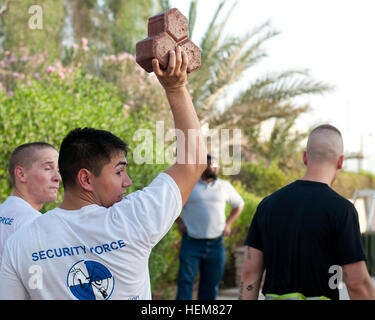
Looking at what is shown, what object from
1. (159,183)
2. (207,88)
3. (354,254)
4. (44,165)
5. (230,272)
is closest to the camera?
(159,183)

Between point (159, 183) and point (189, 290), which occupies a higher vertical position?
point (159, 183)

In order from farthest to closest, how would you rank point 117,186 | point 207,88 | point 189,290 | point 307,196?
point 207,88 < point 189,290 < point 307,196 < point 117,186

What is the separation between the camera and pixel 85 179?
1926 mm

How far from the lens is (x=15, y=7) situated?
1571 centimetres

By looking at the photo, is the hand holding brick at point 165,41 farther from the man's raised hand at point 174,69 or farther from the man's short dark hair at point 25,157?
the man's short dark hair at point 25,157

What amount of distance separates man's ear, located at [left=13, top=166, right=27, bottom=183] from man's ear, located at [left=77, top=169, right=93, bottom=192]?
131 cm

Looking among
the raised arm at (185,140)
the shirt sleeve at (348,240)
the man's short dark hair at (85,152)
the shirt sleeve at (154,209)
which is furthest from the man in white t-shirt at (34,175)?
A: the shirt sleeve at (348,240)

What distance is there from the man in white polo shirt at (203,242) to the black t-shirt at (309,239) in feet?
10.2

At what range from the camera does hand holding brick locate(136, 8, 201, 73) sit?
157cm

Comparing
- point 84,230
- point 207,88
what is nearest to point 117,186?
point 84,230

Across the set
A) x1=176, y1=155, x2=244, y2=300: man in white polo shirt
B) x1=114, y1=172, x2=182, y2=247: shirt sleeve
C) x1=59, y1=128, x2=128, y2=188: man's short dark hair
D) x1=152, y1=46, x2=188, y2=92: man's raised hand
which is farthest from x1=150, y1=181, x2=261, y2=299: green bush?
x1=152, y1=46, x2=188, y2=92: man's raised hand

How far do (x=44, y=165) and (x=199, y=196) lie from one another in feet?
9.97

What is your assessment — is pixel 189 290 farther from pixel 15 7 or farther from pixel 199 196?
pixel 15 7

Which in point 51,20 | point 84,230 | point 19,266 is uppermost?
point 51,20
